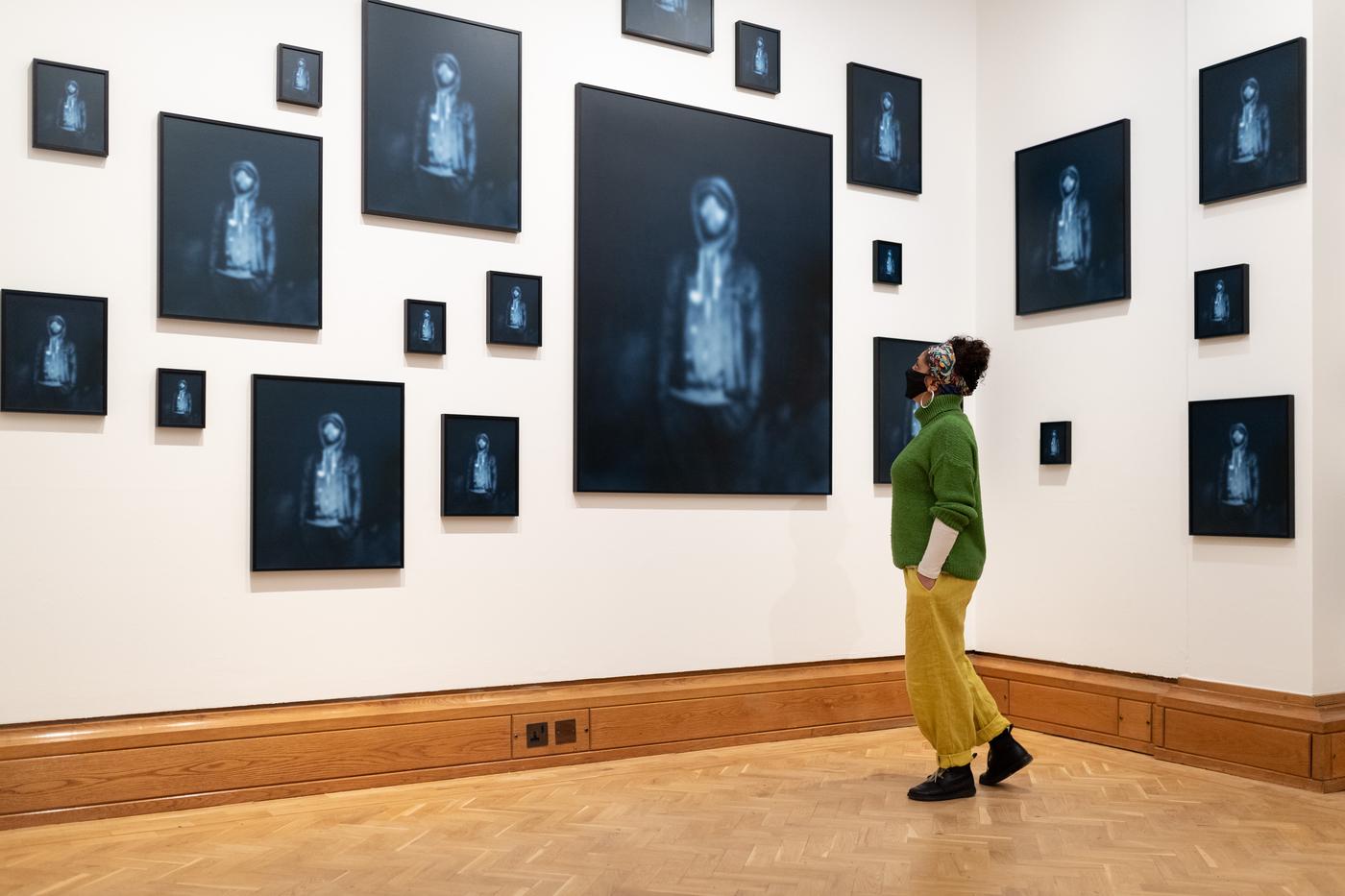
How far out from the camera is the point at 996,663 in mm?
6355

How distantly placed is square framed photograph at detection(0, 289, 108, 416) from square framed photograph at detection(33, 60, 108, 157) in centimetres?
56

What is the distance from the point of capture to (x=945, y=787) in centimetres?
463

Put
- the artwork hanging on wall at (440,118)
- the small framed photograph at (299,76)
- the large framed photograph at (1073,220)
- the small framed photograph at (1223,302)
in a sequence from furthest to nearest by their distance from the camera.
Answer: the large framed photograph at (1073,220), the small framed photograph at (1223,302), the artwork hanging on wall at (440,118), the small framed photograph at (299,76)

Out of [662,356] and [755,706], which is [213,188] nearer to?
[662,356]

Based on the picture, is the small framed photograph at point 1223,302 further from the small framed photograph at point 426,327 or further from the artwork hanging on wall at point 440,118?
the small framed photograph at point 426,327

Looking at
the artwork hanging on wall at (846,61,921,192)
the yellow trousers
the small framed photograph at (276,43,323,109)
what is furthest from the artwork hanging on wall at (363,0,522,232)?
the yellow trousers

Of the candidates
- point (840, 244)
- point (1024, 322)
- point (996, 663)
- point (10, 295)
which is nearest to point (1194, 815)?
point (996, 663)

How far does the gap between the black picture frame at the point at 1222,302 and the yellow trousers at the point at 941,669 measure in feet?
5.79

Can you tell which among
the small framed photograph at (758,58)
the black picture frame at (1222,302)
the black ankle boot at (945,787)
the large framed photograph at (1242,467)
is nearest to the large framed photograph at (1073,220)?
the black picture frame at (1222,302)

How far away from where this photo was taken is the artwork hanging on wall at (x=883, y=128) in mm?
6301

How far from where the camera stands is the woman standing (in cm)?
455

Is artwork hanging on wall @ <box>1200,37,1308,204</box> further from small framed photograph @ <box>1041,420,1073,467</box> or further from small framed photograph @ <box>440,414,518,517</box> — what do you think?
small framed photograph @ <box>440,414,518,517</box>

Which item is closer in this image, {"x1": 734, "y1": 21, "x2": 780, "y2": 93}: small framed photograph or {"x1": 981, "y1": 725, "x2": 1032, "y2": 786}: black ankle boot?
{"x1": 981, "y1": 725, "x2": 1032, "y2": 786}: black ankle boot

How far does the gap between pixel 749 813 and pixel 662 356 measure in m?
2.20
